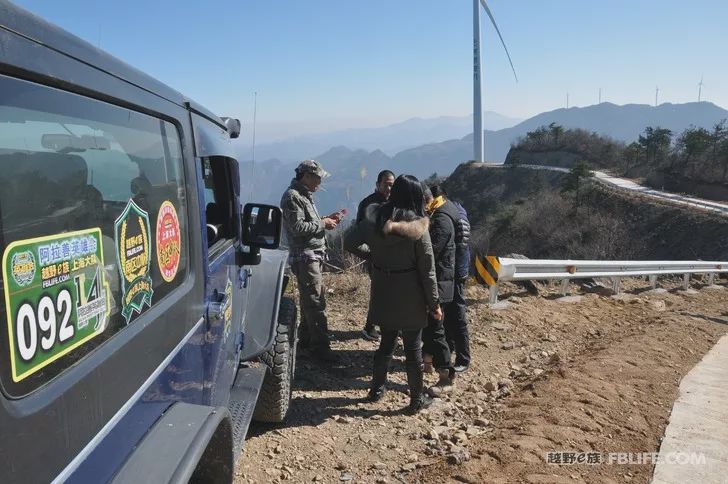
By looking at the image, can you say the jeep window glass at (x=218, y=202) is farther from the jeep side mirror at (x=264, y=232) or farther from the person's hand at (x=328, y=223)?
A: the person's hand at (x=328, y=223)

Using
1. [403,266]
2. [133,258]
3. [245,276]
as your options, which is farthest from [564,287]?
[133,258]

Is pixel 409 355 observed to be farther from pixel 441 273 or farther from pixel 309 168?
pixel 309 168

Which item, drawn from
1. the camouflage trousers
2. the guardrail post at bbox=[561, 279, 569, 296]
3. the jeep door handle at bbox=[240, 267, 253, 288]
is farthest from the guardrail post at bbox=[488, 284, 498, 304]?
the jeep door handle at bbox=[240, 267, 253, 288]

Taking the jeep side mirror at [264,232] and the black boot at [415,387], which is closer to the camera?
the jeep side mirror at [264,232]

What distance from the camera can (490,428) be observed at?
4.00 meters

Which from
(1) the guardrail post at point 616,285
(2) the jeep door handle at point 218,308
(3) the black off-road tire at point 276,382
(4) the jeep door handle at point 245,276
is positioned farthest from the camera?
(1) the guardrail post at point 616,285

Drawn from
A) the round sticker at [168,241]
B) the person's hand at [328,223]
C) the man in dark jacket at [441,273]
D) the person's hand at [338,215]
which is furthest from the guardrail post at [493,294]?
the round sticker at [168,241]

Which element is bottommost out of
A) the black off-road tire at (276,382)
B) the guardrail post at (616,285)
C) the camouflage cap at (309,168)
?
the guardrail post at (616,285)

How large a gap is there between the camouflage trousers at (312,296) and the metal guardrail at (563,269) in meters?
2.92

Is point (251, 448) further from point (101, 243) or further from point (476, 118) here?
point (476, 118)

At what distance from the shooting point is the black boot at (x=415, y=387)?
405 cm

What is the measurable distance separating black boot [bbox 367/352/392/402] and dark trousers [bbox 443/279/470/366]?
37.3 inches

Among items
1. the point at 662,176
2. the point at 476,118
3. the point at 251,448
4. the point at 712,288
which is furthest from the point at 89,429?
the point at 476,118

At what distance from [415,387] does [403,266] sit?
949 millimetres
